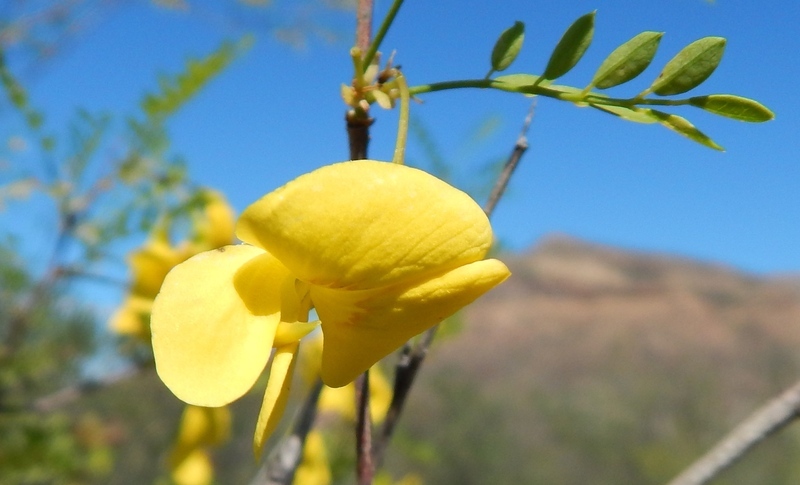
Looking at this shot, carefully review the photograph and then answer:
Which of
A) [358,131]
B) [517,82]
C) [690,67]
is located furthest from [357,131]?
[690,67]

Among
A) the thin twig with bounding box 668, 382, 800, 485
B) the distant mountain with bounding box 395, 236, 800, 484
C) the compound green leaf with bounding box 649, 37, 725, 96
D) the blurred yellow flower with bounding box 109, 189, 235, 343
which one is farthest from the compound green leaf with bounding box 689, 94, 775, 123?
the distant mountain with bounding box 395, 236, 800, 484

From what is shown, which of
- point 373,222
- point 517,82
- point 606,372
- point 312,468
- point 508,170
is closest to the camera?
point 373,222

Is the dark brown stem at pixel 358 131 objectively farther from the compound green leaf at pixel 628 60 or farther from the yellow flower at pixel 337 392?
the yellow flower at pixel 337 392

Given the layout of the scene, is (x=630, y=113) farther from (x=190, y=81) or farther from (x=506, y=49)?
(x=190, y=81)

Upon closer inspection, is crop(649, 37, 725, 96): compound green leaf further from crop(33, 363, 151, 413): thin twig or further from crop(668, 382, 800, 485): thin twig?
crop(33, 363, 151, 413): thin twig

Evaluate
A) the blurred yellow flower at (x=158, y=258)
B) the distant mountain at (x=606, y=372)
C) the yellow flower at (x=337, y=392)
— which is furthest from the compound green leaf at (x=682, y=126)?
the distant mountain at (x=606, y=372)

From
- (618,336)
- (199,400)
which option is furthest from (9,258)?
(618,336)
